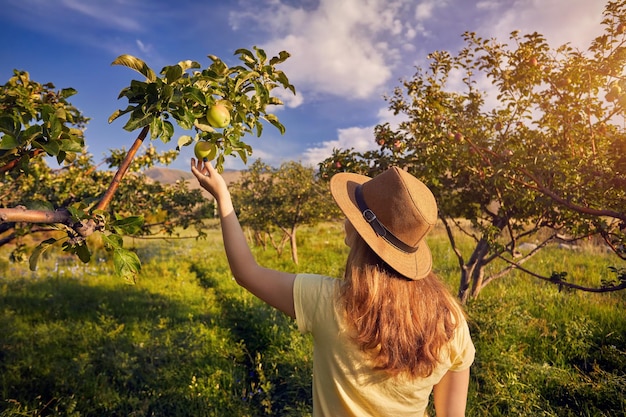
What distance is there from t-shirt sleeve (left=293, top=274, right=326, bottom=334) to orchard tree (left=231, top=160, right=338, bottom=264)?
33.3 ft

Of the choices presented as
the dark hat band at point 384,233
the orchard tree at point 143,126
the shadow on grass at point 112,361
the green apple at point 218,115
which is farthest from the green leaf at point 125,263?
the shadow on grass at point 112,361

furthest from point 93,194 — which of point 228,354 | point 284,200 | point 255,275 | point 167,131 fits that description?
point 284,200

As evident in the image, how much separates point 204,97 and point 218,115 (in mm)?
95

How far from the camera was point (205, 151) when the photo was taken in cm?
161

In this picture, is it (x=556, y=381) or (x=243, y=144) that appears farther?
(x=556, y=381)

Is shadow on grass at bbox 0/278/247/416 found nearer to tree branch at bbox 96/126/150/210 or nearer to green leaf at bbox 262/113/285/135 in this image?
tree branch at bbox 96/126/150/210

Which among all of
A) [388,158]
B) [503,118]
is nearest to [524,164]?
[503,118]

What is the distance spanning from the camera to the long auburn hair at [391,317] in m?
1.38

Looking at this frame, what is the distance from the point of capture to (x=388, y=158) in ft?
14.8

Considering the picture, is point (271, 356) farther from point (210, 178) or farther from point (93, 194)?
point (210, 178)

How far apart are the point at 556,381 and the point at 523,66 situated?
3466 millimetres

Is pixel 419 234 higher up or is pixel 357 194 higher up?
pixel 357 194

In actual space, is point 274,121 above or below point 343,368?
above

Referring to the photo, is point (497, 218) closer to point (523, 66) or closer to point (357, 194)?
point (523, 66)
